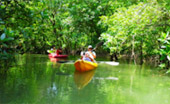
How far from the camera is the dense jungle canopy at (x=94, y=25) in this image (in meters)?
4.59

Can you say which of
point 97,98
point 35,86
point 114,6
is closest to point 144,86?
point 97,98

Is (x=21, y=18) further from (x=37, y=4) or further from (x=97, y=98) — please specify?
(x=97, y=98)

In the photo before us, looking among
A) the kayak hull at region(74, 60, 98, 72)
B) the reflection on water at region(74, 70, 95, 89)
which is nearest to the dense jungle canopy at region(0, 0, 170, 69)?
the kayak hull at region(74, 60, 98, 72)

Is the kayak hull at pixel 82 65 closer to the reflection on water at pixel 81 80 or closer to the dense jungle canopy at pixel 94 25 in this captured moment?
the reflection on water at pixel 81 80

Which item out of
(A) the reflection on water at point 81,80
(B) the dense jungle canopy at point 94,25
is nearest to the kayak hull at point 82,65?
(A) the reflection on water at point 81,80

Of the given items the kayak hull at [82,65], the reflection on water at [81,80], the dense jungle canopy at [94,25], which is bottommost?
the reflection on water at [81,80]

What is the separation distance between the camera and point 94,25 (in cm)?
1688

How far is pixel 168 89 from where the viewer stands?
577cm

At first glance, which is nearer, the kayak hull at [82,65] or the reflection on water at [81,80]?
the reflection on water at [81,80]

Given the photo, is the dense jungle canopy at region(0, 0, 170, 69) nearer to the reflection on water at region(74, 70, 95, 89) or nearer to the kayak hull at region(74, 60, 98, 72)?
the kayak hull at region(74, 60, 98, 72)

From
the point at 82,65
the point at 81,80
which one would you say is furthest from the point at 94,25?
the point at 81,80

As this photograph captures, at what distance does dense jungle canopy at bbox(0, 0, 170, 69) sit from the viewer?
459 centimetres

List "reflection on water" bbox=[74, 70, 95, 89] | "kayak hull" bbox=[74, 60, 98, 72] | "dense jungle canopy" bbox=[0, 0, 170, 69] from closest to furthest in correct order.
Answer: "dense jungle canopy" bbox=[0, 0, 170, 69], "reflection on water" bbox=[74, 70, 95, 89], "kayak hull" bbox=[74, 60, 98, 72]

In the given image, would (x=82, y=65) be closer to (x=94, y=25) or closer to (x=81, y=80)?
(x=81, y=80)
